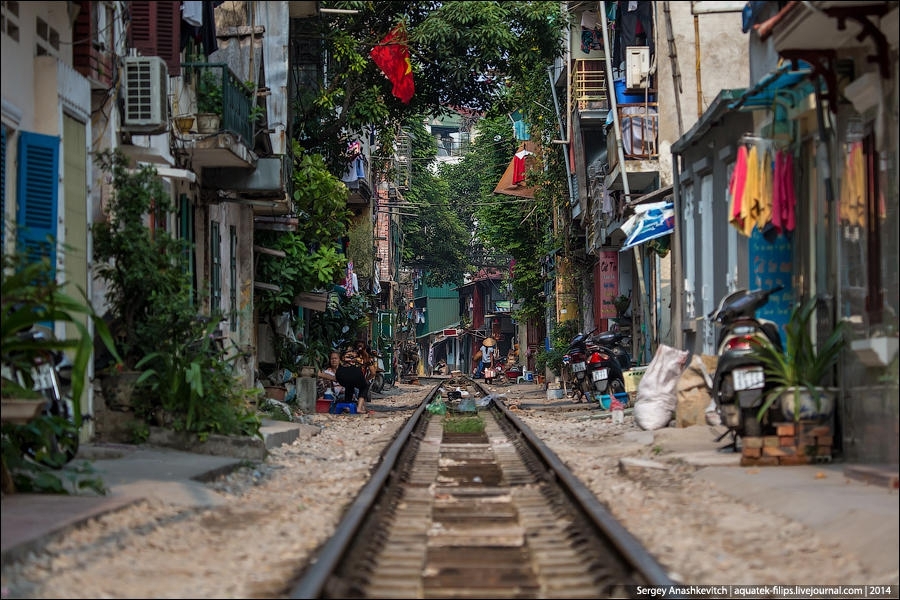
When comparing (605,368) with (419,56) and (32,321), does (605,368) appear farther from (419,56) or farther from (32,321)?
(32,321)

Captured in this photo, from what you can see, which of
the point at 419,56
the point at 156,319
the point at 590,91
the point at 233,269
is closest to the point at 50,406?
the point at 156,319

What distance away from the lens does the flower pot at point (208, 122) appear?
1755 cm

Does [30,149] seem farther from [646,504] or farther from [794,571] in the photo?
[794,571]

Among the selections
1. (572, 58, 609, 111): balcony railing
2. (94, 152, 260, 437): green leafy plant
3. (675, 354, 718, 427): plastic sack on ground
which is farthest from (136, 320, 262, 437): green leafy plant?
(572, 58, 609, 111): balcony railing

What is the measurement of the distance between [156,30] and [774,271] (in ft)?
26.4

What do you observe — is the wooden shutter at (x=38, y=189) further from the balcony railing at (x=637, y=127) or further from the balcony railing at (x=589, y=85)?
the balcony railing at (x=589, y=85)

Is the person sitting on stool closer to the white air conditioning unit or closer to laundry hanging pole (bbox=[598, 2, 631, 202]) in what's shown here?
laundry hanging pole (bbox=[598, 2, 631, 202])

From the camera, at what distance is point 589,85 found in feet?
105

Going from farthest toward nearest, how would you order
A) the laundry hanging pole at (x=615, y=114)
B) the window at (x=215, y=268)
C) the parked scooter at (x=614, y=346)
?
the laundry hanging pole at (x=615, y=114) < the parked scooter at (x=614, y=346) < the window at (x=215, y=268)

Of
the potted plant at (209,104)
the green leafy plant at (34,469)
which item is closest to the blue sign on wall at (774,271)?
the potted plant at (209,104)

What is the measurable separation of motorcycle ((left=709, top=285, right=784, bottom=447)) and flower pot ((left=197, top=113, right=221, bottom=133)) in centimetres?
783

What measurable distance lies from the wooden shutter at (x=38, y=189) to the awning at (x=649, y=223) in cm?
1101

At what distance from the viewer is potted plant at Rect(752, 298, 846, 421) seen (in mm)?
11336

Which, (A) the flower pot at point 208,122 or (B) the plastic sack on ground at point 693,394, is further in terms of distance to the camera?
(A) the flower pot at point 208,122
